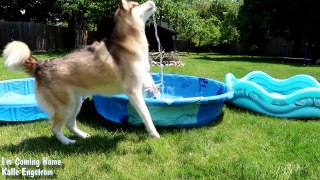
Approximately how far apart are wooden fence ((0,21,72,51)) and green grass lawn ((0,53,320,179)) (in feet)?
56.4

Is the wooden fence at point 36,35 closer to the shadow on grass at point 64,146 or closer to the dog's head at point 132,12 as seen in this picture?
the shadow on grass at point 64,146

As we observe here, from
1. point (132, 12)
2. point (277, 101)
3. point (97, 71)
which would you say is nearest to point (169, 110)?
point (97, 71)

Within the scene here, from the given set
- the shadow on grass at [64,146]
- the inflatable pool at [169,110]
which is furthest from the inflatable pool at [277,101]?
the shadow on grass at [64,146]

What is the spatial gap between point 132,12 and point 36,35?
20294 millimetres

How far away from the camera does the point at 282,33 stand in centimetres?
2369

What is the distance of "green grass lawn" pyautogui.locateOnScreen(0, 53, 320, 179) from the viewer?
3.57 meters

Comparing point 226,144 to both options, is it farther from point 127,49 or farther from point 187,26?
point 187,26

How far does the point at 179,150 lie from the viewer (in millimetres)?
4234

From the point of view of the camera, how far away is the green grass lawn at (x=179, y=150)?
3.57 metres

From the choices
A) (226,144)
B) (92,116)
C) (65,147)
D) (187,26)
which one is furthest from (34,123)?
(187,26)

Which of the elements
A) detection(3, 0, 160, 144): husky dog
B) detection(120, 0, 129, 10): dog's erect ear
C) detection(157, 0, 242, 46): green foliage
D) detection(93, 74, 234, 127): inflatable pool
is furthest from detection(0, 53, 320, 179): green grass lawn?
detection(157, 0, 242, 46): green foliage

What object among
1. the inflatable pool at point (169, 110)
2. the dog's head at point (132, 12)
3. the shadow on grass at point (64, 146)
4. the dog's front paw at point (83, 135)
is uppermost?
the dog's head at point (132, 12)

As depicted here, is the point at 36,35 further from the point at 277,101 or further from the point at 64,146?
the point at 64,146

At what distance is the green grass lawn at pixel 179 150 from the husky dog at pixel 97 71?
0.34m
